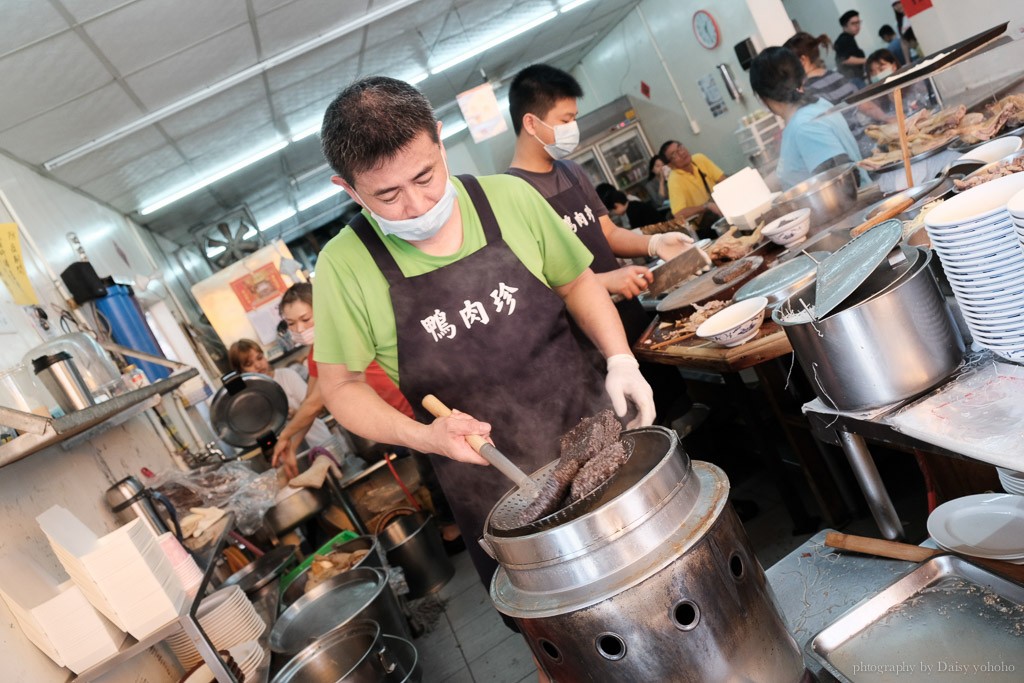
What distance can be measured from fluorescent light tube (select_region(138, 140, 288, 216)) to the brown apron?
8.16m

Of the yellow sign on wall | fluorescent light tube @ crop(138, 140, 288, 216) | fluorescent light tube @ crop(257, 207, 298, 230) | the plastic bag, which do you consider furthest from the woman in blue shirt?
fluorescent light tube @ crop(257, 207, 298, 230)

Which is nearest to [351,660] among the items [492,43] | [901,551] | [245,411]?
[901,551]

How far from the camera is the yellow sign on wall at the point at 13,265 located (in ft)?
10.1

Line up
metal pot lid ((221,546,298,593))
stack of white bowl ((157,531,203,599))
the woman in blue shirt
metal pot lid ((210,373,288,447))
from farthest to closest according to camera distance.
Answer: metal pot lid ((210,373,288,447))
the woman in blue shirt
metal pot lid ((221,546,298,593))
stack of white bowl ((157,531,203,599))

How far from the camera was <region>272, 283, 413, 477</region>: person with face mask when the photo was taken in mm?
4047

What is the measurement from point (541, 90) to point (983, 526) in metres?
2.97

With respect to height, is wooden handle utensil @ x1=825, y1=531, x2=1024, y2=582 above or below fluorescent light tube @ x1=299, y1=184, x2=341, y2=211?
below

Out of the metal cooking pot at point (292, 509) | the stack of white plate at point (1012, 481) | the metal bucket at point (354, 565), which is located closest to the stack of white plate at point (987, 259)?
the stack of white plate at point (1012, 481)

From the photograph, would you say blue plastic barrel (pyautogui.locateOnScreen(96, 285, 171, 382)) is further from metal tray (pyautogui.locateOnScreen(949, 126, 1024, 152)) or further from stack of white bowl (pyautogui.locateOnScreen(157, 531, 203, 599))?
metal tray (pyautogui.locateOnScreen(949, 126, 1024, 152))

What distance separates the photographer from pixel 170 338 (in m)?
9.28

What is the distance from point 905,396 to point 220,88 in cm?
663

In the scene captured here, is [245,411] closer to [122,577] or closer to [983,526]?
[122,577]

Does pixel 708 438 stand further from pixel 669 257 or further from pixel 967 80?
pixel 967 80

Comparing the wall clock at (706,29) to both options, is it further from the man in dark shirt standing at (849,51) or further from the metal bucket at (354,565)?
the metal bucket at (354,565)
